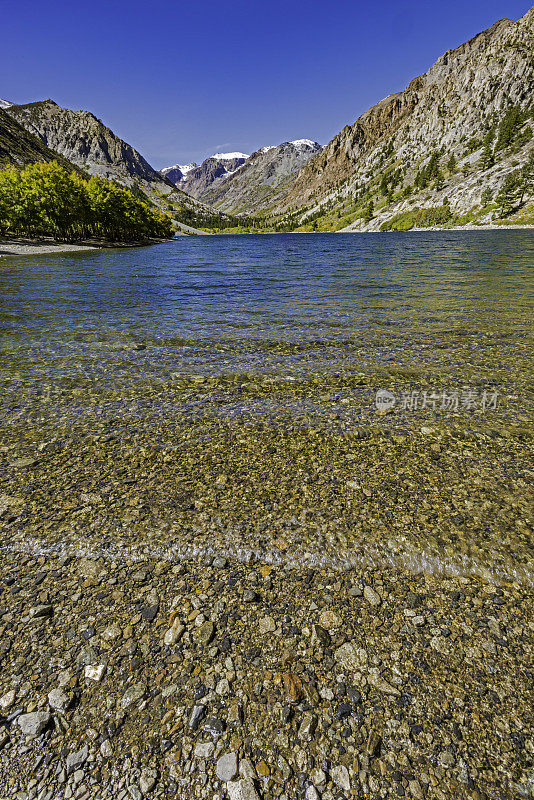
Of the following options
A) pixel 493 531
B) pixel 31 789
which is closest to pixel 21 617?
pixel 31 789

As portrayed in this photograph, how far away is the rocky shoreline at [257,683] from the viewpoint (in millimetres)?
3350

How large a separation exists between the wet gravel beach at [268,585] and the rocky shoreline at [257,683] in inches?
0.8

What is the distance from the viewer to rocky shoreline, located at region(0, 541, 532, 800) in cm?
335

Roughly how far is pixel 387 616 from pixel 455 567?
149 cm

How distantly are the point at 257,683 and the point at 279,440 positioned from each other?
5.39m

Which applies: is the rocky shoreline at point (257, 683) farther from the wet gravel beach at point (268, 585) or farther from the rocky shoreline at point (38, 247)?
the rocky shoreline at point (38, 247)

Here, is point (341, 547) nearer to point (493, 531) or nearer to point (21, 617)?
point (493, 531)

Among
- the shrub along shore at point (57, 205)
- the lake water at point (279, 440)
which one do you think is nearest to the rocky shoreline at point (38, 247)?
the shrub along shore at point (57, 205)

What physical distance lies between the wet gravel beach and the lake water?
0.06 m

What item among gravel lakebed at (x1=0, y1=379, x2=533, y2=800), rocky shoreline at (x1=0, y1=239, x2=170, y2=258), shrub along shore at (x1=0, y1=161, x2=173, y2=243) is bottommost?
gravel lakebed at (x1=0, y1=379, x2=533, y2=800)

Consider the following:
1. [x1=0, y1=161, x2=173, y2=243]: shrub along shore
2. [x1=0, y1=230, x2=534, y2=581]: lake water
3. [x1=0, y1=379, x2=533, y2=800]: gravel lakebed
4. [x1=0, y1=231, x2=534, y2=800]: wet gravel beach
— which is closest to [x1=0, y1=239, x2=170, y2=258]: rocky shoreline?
[x1=0, y1=161, x2=173, y2=243]: shrub along shore

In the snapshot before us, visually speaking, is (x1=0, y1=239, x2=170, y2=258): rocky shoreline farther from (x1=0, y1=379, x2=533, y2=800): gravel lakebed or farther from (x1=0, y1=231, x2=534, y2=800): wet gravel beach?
(x1=0, y1=379, x2=533, y2=800): gravel lakebed

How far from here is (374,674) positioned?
417cm

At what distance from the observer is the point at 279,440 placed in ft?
29.6
